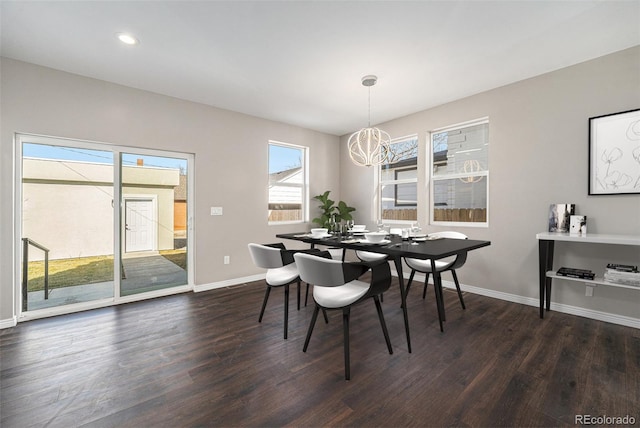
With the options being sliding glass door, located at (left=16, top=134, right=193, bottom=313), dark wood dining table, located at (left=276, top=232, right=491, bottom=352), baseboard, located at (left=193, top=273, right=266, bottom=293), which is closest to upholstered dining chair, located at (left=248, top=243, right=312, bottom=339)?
dark wood dining table, located at (left=276, top=232, right=491, bottom=352)

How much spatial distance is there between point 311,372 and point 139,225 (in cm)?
302

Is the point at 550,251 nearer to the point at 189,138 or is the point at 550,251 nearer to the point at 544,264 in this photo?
the point at 544,264

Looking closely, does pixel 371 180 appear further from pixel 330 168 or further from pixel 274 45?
pixel 274 45

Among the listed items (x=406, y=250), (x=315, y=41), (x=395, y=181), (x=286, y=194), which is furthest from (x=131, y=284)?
(x=395, y=181)

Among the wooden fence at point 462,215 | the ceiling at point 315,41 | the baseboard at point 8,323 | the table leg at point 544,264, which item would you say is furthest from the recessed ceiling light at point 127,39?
the table leg at point 544,264

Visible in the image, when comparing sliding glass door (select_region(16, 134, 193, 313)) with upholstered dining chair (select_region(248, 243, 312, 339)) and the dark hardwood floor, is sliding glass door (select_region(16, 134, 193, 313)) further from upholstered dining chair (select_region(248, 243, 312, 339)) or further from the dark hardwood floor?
upholstered dining chair (select_region(248, 243, 312, 339))

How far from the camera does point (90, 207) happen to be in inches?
127

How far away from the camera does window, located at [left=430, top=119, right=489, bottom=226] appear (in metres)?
3.71

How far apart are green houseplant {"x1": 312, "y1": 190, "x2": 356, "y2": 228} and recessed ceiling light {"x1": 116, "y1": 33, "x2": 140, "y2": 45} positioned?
338cm

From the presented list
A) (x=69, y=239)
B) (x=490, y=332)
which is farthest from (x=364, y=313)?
(x=69, y=239)

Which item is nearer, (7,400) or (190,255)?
(7,400)

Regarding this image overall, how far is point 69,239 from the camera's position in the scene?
3121 millimetres

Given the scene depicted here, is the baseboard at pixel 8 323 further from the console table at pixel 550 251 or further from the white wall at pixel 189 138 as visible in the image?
the console table at pixel 550 251

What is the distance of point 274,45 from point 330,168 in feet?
10.4
